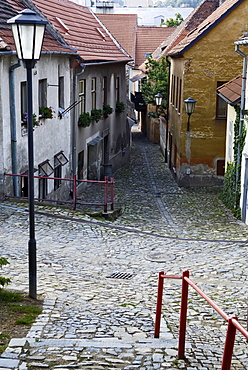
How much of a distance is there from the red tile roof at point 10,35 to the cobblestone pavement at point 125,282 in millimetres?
Answer: 3844

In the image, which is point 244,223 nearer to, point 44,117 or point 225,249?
point 225,249

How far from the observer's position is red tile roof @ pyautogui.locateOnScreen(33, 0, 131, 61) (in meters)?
21.3

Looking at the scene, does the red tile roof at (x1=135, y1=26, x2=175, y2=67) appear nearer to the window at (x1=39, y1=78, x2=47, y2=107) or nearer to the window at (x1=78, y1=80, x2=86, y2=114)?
the window at (x1=78, y1=80, x2=86, y2=114)

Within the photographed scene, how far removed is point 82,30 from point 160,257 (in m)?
16.4

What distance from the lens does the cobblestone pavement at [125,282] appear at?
5074mm

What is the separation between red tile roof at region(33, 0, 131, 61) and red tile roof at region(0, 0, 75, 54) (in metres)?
2.23

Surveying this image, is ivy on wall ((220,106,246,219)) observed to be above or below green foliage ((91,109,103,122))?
below

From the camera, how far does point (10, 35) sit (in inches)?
548

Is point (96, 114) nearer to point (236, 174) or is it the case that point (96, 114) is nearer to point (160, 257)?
point (236, 174)

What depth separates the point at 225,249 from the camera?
11.6 metres

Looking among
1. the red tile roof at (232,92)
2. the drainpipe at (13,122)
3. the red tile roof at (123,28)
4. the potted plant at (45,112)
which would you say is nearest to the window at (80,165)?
the potted plant at (45,112)

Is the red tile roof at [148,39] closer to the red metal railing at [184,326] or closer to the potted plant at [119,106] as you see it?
the potted plant at [119,106]

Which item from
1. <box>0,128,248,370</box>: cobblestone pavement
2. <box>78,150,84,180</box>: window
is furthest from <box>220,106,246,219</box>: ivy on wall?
<box>78,150,84,180</box>: window

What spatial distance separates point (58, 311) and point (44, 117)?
10165mm
